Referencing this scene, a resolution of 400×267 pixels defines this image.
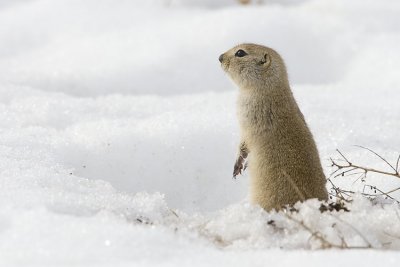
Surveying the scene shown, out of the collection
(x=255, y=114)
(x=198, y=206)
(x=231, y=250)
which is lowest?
(x=198, y=206)

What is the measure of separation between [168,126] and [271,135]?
139 centimetres

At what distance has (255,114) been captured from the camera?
3.61 meters

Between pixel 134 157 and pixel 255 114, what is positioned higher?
pixel 255 114

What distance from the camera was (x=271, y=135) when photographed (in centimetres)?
348

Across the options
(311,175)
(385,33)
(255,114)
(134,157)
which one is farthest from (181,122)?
(385,33)

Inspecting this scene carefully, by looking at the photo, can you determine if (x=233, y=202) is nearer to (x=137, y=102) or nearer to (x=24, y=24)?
(x=137, y=102)

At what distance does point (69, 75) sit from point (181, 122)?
6.42 ft

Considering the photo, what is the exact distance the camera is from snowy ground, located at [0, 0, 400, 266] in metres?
2.65

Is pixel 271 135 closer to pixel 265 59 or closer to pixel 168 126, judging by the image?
pixel 265 59

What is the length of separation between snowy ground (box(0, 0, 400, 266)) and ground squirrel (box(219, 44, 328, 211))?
22 cm

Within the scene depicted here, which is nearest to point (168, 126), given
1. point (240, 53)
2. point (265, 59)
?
point (240, 53)

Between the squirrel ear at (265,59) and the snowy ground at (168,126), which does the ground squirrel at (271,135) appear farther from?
the snowy ground at (168,126)

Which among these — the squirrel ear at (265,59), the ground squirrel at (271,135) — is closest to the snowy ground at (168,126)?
the ground squirrel at (271,135)

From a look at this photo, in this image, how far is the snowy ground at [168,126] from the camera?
265 centimetres
